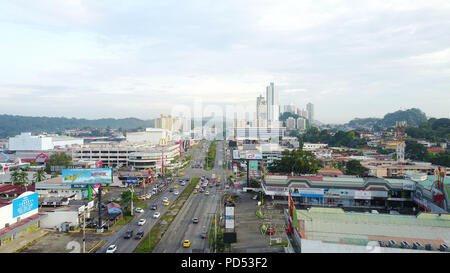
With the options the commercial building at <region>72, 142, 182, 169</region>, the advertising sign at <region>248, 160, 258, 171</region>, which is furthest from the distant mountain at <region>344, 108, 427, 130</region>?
the commercial building at <region>72, 142, 182, 169</region>

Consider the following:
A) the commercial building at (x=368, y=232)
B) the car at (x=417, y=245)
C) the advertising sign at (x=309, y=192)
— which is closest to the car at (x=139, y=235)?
the commercial building at (x=368, y=232)

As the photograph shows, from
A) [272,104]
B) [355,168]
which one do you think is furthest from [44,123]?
[355,168]

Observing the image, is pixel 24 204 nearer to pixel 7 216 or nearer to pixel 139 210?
pixel 7 216

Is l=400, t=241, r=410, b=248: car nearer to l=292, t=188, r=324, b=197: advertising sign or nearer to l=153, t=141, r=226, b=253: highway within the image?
l=153, t=141, r=226, b=253: highway
